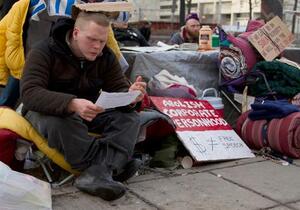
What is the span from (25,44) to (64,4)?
487 millimetres

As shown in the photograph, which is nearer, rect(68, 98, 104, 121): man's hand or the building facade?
rect(68, 98, 104, 121): man's hand

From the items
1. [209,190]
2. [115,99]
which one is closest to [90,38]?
[115,99]

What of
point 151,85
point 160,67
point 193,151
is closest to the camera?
point 193,151

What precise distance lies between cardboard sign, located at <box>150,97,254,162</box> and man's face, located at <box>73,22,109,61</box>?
3.77 feet

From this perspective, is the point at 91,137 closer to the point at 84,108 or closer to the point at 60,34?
the point at 84,108

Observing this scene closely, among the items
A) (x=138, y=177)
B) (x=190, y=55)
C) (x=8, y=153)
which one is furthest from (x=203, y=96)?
(x=8, y=153)

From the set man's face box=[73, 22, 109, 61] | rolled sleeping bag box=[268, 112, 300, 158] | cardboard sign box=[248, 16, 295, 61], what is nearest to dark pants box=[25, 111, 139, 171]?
man's face box=[73, 22, 109, 61]

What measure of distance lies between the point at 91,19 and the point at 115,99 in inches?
21.6

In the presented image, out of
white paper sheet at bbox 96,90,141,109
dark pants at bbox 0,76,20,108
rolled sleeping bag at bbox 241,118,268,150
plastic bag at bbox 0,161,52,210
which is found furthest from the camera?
rolled sleeping bag at bbox 241,118,268,150

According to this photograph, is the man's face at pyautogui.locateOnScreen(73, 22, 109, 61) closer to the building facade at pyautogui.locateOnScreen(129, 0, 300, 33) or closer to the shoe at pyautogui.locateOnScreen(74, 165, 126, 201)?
the shoe at pyautogui.locateOnScreen(74, 165, 126, 201)

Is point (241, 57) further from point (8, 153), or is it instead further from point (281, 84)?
point (8, 153)

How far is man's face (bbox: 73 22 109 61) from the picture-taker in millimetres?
3086

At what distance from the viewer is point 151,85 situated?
4602 millimetres

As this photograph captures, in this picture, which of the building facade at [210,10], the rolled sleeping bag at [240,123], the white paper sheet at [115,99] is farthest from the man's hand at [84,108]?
the building facade at [210,10]
